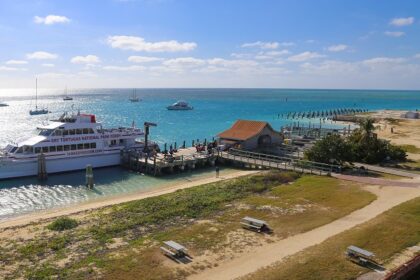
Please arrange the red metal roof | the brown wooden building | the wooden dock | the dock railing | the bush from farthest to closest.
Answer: the red metal roof
the brown wooden building
the wooden dock
the dock railing
the bush

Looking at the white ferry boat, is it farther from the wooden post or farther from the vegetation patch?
the vegetation patch

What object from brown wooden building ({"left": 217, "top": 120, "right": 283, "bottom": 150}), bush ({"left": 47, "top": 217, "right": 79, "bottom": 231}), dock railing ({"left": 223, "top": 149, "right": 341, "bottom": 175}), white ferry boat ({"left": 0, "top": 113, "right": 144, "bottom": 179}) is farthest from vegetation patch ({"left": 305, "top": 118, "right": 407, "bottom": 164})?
bush ({"left": 47, "top": 217, "right": 79, "bottom": 231})

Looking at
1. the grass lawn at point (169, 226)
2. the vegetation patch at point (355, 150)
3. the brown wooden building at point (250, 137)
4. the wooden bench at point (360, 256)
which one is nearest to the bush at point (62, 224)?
the grass lawn at point (169, 226)

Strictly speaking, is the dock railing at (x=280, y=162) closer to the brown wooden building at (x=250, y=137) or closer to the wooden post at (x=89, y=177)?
the brown wooden building at (x=250, y=137)

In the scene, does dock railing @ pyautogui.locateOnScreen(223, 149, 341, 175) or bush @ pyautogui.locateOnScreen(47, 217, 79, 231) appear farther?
dock railing @ pyautogui.locateOnScreen(223, 149, 341, 175)

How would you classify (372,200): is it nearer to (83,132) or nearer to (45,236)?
(45,236)

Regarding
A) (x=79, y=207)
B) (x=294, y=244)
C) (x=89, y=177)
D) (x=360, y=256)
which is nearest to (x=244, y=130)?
(x=89, y=177)

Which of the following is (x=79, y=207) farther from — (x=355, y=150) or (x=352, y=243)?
(x=355, y=150)
